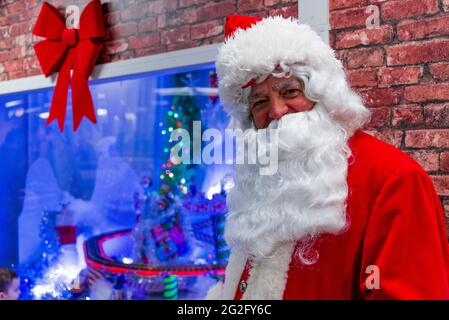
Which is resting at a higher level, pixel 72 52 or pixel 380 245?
pixel 72 52

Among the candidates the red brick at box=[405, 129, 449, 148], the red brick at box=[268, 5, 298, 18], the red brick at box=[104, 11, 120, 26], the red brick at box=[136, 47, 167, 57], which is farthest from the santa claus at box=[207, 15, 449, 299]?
the red brick at box=[104, 11, 120, 26]

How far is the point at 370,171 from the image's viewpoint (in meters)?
1.28

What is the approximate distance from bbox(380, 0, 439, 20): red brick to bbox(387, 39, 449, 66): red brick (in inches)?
4.5

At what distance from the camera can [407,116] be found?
1.85 m

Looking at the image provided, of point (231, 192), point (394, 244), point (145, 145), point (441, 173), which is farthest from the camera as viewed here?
point (145, 145)

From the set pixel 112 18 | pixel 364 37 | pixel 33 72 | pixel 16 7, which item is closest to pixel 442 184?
pixel 364 37

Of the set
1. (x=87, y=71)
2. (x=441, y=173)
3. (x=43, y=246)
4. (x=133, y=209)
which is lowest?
(x=43, y=246)

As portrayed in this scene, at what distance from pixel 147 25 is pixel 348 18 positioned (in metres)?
1.19

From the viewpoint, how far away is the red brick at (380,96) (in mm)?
1875

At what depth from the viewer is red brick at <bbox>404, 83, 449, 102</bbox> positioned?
1.76m

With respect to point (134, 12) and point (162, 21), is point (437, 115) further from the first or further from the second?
point (134, 12)
